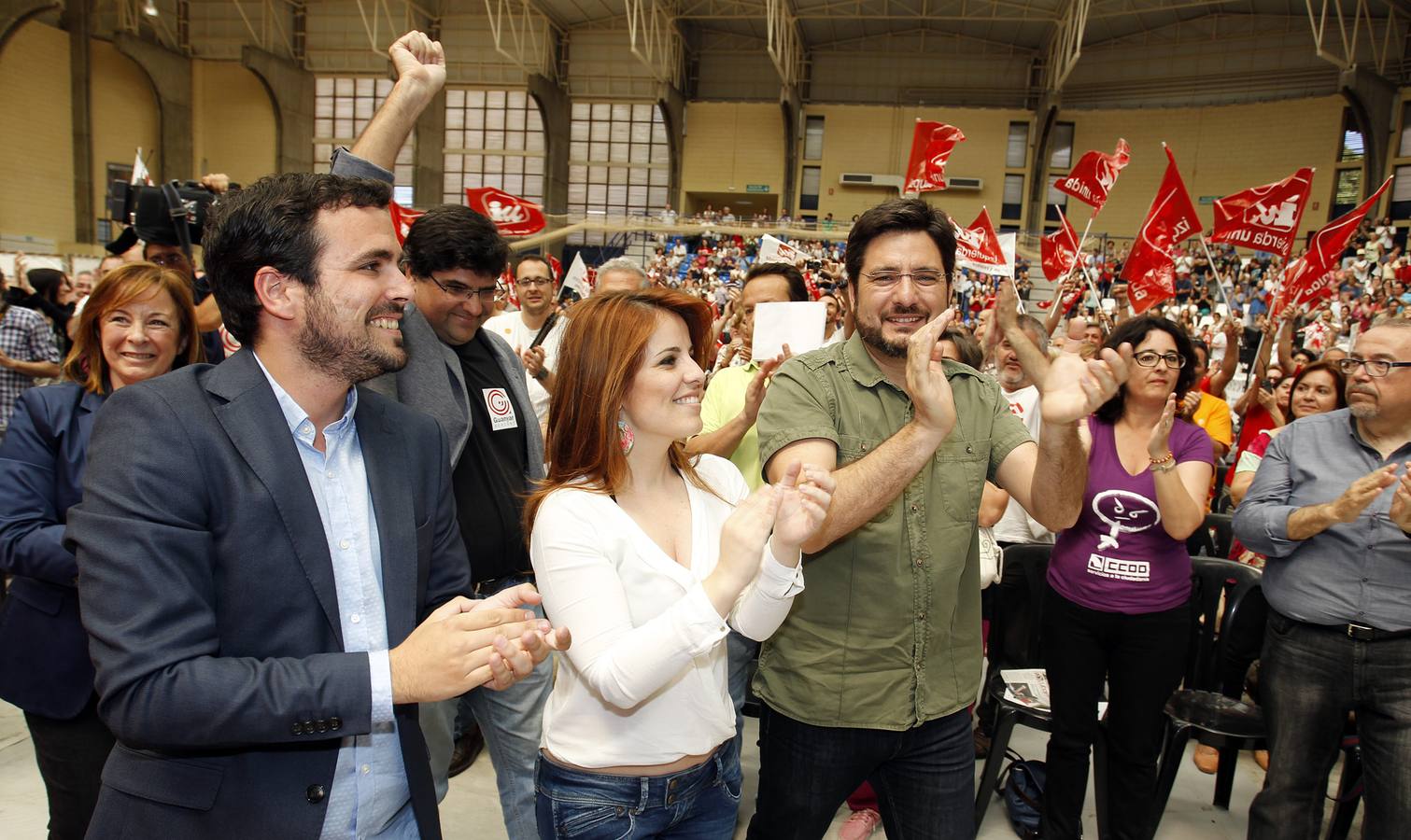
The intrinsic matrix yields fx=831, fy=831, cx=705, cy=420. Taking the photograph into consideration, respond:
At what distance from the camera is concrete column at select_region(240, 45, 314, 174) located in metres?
23.2

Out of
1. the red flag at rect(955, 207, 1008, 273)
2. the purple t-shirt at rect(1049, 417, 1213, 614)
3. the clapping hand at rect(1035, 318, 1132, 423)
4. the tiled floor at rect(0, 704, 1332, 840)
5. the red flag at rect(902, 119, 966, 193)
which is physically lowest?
the tiled floor at rect(0, 704, 1332, 840)

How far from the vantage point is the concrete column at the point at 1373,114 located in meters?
19.5

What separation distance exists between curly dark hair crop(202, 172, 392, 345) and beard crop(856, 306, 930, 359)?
1203mm

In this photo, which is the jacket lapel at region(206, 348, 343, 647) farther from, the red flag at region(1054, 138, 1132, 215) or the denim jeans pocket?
the red flag at region(1054, 138, 1132, 215)

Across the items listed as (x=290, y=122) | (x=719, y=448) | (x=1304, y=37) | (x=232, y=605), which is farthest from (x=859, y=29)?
(x=232, y=605)

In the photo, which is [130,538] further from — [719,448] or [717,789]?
[719,448]

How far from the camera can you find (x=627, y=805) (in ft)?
5.21

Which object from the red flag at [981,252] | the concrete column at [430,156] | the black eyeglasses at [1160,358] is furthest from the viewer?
the concrete column at [430,156]

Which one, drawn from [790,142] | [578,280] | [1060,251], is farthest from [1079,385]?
[790,142]

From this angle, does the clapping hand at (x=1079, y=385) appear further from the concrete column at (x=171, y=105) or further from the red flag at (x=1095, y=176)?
the concrete column at (x=171, y=105)

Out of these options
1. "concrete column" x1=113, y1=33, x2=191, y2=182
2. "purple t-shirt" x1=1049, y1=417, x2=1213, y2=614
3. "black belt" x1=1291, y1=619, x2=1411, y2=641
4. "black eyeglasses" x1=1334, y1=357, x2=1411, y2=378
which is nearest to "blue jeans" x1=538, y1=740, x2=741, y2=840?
"purple t-shirt" x1=1049, y1=417, x2=1213, y2=614

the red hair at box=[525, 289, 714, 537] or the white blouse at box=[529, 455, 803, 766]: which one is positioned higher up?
the red hair at box=[525, 289, 714, 537]

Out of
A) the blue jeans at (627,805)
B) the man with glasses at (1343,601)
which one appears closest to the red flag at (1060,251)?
the man with glasses at (1343,601)

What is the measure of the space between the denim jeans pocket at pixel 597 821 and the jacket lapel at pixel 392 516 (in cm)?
50
